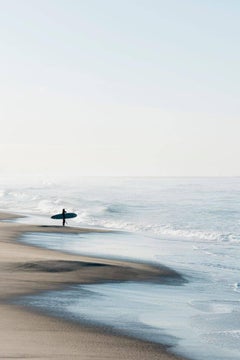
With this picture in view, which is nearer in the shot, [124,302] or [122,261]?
[124,302]

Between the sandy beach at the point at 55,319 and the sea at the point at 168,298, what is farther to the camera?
the sea at the point at 168,298

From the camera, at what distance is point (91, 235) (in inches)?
1636

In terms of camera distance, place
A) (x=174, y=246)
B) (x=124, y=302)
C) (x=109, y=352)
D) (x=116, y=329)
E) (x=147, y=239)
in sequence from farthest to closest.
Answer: (x=147, y=239) → (x=174, y=246) → (x=124, y=302) → (x=116, y=329) → (x=109, y=352)

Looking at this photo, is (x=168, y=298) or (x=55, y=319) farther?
(x=168, y=298)

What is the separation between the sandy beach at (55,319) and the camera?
36.1ft

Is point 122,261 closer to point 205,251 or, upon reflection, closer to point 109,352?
point 205,251

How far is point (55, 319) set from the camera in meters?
13.7

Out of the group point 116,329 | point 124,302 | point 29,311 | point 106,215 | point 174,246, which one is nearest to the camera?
point 116,329

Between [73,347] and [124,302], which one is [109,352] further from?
[124,302]

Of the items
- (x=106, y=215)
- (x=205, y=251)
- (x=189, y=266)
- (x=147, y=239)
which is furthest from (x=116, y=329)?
(x=106, y=215)

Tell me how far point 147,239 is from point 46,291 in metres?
23.8

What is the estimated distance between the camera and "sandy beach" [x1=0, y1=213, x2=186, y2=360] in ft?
36.1

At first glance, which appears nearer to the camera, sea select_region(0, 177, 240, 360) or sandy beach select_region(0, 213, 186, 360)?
sandy beach select_region(0, 213, 186, 360)

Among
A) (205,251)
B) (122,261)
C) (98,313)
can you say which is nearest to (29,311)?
(98,313)
